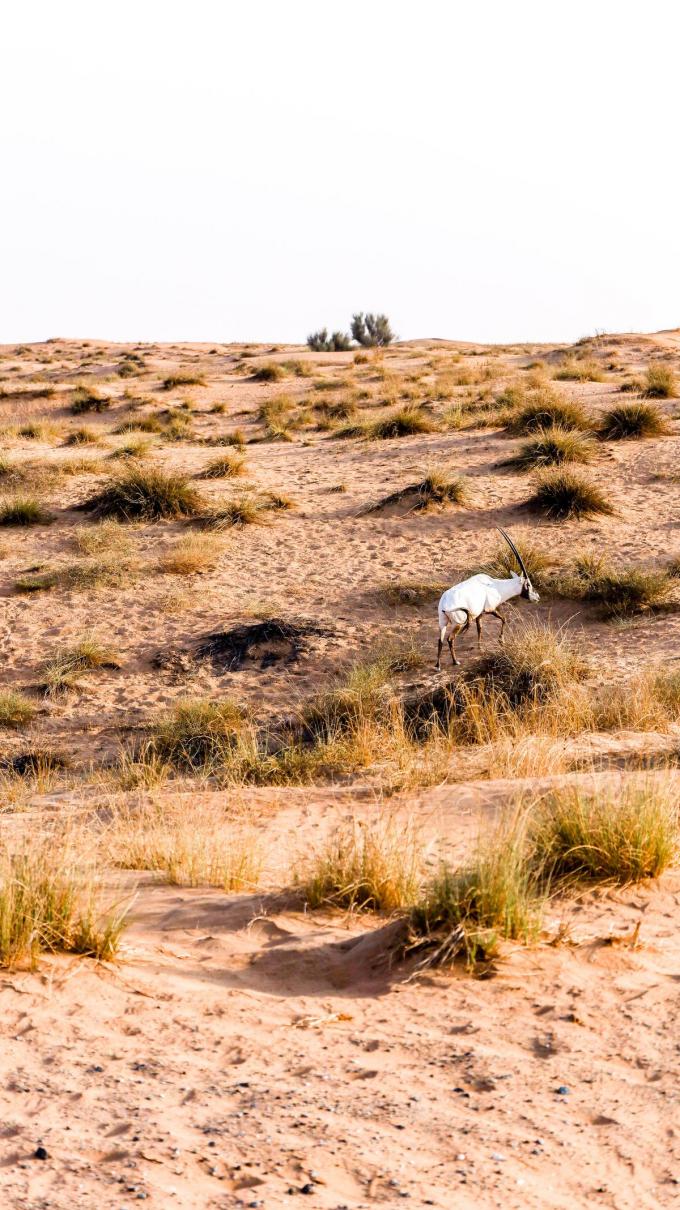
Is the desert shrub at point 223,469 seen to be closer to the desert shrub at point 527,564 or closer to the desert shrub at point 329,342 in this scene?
the desert shrub at point 527,564

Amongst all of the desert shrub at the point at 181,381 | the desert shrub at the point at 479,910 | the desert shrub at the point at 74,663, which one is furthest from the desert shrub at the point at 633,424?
the desert shrub at the point at 181,381

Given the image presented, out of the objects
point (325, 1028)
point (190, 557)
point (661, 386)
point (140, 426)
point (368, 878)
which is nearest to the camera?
point (325, 1028)

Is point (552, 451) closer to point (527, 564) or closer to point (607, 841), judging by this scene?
point (527, 564)

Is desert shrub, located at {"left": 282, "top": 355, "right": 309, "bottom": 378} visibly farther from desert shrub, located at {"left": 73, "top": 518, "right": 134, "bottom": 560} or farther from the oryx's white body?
the oryx's white body

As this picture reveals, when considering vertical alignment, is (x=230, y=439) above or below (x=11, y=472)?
above

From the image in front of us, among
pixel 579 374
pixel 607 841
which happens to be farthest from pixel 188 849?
pixel 579 374

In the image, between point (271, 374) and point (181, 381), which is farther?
point (271, 374)

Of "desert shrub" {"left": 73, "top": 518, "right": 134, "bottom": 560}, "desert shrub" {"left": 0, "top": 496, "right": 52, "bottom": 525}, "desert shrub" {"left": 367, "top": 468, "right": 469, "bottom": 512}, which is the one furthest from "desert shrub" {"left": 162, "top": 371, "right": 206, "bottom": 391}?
"desert shrub" {"left": 73, "top": 518, "right": 134, "bottom": 560}

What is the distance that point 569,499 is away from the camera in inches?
560

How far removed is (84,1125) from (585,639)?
819cm

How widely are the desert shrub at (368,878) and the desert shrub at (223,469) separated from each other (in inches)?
471

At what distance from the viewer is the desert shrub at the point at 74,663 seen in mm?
10734

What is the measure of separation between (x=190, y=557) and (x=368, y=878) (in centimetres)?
873

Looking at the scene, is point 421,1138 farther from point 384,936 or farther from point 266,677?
point 266,677
